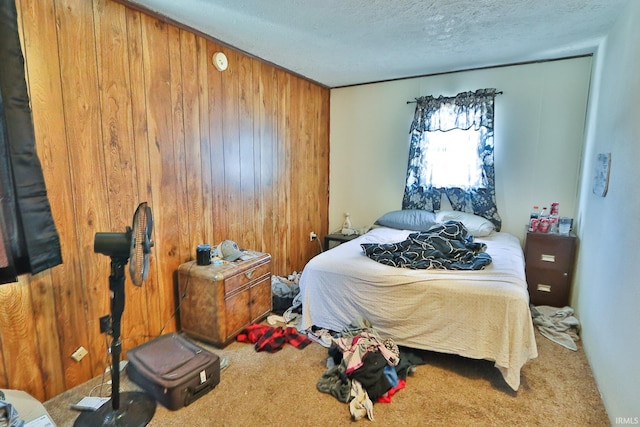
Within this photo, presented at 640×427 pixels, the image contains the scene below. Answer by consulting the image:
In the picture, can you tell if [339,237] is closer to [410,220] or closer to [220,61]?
[410,220]

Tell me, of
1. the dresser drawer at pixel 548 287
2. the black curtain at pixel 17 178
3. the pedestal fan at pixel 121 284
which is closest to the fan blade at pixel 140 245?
the pedestal fan at pixel 121 284

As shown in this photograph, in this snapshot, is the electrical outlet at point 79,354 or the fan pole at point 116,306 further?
the electrical outlet at point 79,354

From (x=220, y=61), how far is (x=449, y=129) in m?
2.43

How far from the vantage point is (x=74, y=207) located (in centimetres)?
185

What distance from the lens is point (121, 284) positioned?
158cm

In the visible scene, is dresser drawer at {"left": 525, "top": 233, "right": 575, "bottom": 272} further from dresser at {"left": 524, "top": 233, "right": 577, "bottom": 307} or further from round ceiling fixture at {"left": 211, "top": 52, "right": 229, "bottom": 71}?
round ceiling fixture at {"left": 211, "top": 52, "right": 229, "bottom": 71}

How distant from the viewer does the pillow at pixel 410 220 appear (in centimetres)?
351

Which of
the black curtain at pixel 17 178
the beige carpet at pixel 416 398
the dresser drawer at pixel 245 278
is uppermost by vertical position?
the black curtain at pixel 17 178

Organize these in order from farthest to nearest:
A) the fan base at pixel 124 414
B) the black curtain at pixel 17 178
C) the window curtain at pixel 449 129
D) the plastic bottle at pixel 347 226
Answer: the plastic bottle at pixel 347 226
the window curtain at pixel 449 129
the fan base at pixel 124 414
the black curtain at pixel 17 178

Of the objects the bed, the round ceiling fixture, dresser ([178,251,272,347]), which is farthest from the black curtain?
the bed

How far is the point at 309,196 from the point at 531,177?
7.84ft

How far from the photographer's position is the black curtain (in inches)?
58.4

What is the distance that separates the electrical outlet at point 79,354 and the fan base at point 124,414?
32cm

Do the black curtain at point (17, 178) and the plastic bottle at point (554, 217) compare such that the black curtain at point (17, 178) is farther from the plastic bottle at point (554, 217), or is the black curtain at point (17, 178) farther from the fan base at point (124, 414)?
the plastic bottle at point (554, 217)
